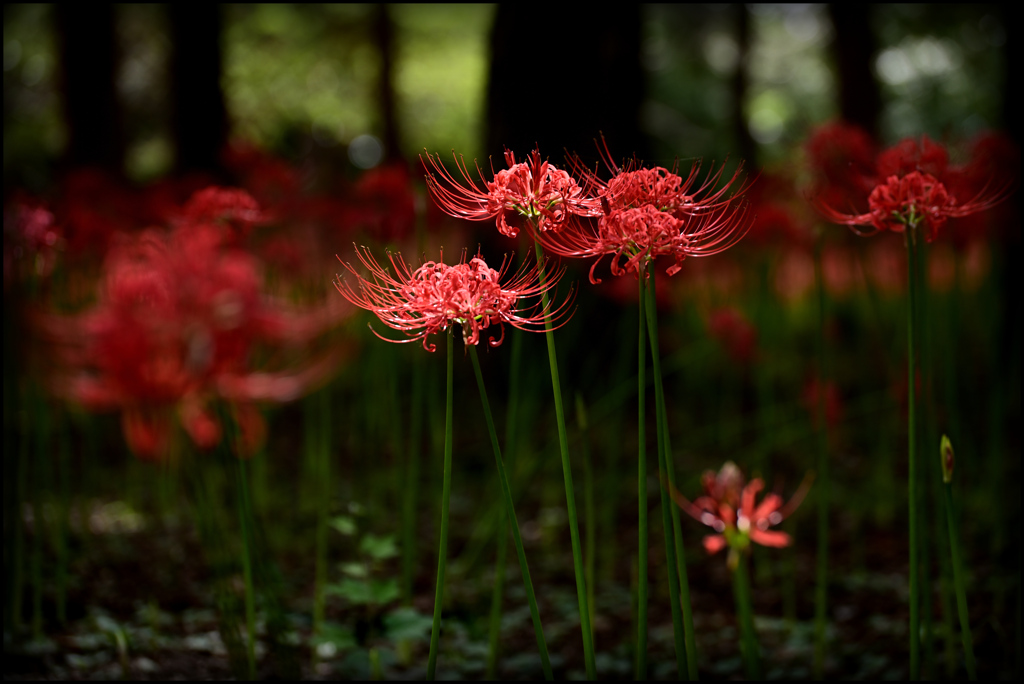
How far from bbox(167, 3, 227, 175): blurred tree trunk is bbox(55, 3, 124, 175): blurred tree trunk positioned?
585 mm

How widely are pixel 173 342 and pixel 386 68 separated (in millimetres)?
9847

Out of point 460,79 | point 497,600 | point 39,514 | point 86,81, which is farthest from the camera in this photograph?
point 460,79

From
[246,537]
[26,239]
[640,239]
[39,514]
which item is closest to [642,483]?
[640,239]

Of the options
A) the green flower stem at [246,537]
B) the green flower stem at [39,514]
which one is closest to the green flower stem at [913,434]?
the green flower stem at [246,537]

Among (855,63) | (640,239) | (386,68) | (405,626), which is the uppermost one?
(386,68)

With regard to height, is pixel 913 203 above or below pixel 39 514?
above

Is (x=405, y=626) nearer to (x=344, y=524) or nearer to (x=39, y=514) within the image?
(x=344, y=524)

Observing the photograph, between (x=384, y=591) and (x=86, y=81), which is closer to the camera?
(x=384, y=591)

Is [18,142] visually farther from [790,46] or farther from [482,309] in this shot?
[790,46]

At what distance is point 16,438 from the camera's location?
79.8 inches

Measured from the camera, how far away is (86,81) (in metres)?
5.25

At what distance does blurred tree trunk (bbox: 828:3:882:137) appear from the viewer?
663 cm

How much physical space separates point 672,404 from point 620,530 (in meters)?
1.30

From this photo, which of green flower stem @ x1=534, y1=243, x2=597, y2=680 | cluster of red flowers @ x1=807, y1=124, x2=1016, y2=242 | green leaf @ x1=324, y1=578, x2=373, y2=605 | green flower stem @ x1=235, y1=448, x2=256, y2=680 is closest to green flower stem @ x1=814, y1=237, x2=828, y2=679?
cluster of red flowers @ x1=807, y1=124, x2=1016, y2=242
